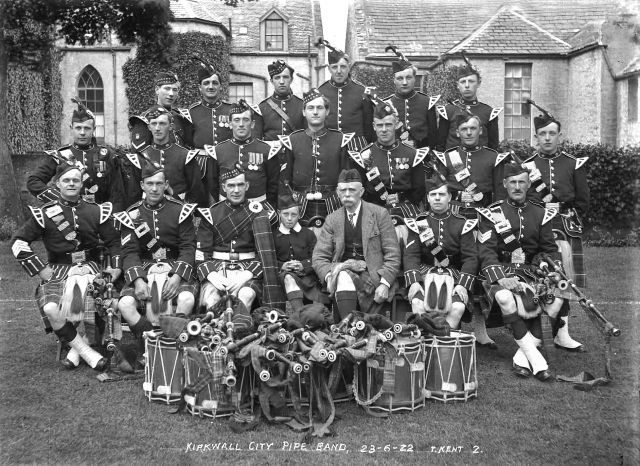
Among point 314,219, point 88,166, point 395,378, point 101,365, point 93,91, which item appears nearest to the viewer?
point 395,378

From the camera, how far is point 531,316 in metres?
6.03

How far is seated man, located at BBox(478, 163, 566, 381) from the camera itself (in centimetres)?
596

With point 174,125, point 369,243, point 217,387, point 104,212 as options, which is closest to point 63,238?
point 104,212

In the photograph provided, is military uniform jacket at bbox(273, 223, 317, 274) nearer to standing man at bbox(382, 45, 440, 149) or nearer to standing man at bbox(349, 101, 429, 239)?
standing man at bbox(349, 101, 429, 239)

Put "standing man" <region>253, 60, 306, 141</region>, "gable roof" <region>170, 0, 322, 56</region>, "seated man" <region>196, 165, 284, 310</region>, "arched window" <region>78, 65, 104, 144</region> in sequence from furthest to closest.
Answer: "arched window" <region>78, 65, 104, 144</region> < "gable roof" <region>170, 0, 322, 56</region> < "standing man" <region>253, 60, 306, 141</region> < "seated man" <region>196, 165, 284, 310</region>

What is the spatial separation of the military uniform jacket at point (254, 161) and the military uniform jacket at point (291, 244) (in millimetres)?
635

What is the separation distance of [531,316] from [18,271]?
8.66 metres

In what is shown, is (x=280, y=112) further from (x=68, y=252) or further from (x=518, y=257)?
(x=518, y=257)

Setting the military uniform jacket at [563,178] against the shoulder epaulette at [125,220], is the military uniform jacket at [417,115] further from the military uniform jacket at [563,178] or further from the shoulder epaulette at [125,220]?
the shoulder epaulette at [125,220]

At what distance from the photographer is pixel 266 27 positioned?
27.0 meters

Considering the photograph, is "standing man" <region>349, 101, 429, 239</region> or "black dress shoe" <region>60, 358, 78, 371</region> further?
"standing man" <region>349, 101, 429, 239</region>

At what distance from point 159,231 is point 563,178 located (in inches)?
156

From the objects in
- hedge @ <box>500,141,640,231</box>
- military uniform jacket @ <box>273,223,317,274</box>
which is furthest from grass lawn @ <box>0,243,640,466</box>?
hedge @ <box>500,141,640,231</box>

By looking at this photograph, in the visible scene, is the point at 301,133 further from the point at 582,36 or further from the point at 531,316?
the point at 582,36
